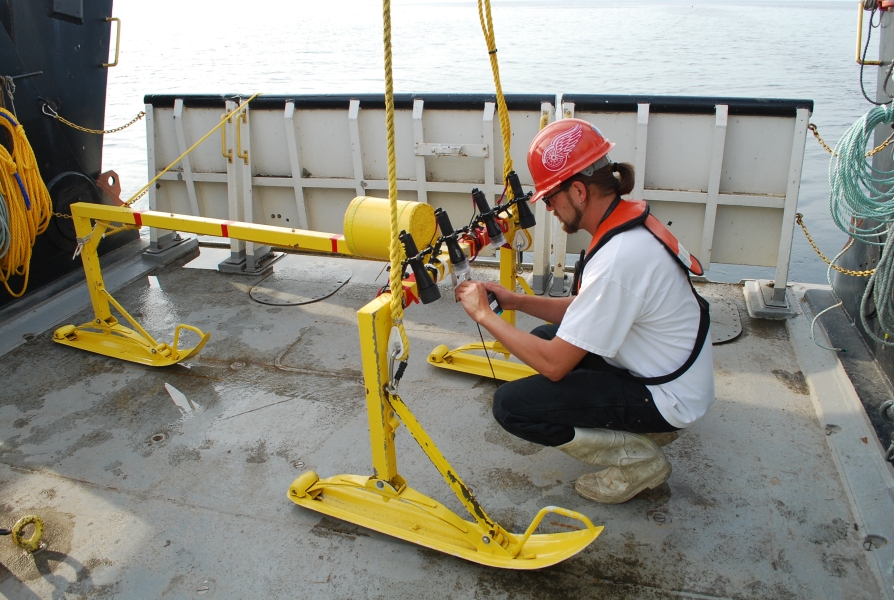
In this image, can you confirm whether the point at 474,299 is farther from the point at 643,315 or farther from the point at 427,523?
the point at 427,523

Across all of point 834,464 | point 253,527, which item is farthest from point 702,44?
point 253,527

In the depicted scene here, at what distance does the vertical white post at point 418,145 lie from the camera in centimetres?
474

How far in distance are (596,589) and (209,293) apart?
3650 mm

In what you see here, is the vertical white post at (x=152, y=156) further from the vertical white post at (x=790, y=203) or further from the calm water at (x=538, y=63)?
the vertical white post at (x=790, y=203)

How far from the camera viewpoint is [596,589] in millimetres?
2355

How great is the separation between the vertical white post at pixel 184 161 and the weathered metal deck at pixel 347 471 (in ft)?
5.31

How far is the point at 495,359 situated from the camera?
382cm

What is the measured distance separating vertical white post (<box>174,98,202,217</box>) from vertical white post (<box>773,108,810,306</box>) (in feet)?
14.8

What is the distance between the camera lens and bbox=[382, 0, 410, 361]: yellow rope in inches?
77.3

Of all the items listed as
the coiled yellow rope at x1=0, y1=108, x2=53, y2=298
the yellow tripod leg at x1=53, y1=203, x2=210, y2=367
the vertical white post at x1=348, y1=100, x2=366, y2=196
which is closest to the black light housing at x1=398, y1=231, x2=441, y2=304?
the yellow tripod leg at x1=53, y1=203, x2=210, y2=367

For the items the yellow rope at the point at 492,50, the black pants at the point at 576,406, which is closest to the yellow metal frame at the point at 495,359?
the yellow rope at the point at 492,50

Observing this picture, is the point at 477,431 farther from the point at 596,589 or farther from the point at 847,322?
the point at 847,322

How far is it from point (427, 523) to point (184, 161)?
407 centimetres

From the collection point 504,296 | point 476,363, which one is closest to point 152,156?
point 476,363
